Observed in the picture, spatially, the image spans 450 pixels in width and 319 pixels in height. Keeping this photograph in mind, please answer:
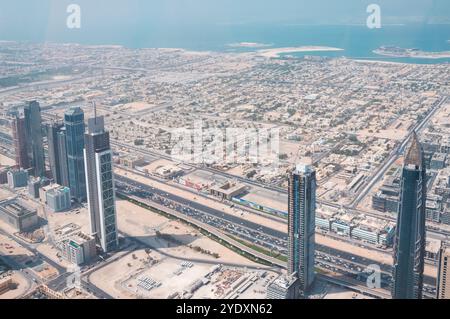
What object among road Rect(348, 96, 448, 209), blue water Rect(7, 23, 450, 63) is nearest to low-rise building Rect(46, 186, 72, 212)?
road Rect(348, 96, 448, 209)

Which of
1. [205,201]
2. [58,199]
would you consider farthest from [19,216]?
[205,201]

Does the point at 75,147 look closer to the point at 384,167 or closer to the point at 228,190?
the point at 228,190

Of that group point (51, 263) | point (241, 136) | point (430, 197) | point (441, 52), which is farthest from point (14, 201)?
point (441, 52)

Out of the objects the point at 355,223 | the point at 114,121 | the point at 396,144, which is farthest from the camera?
the point at 114,121

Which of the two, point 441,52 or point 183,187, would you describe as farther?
point 441,52

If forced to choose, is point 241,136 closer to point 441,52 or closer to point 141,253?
point 141,253

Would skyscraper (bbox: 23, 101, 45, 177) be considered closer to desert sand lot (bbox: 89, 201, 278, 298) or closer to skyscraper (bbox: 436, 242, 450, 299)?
desert sand lot (bbox: 89, 201, 278, 298)
